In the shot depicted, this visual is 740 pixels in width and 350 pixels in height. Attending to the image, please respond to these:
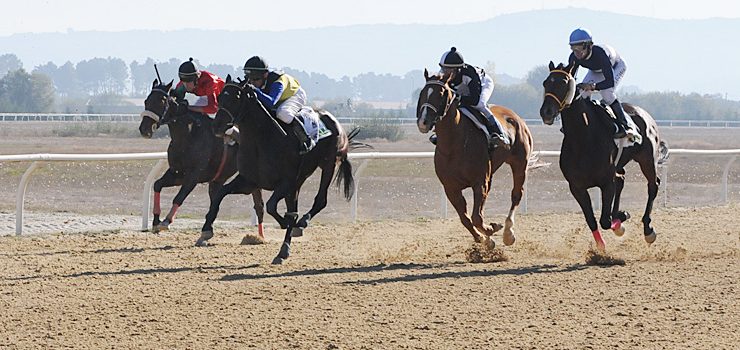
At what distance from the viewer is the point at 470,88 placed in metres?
11.2

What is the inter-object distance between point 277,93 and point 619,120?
3.00m

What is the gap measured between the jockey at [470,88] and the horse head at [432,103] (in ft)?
2.01

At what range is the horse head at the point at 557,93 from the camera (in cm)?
1040

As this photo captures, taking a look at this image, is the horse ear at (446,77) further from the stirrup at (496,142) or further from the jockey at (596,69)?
the jockey at (596,69)

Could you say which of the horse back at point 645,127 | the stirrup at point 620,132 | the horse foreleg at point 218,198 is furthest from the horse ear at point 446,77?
the horse back at point 645,127

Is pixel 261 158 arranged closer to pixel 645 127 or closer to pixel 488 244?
pixel 488 244

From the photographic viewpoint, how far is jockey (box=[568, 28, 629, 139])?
36.0ft

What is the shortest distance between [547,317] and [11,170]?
53.6 ft

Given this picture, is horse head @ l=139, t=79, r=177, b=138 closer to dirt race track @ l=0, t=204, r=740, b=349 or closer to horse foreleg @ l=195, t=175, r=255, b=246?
dirt race track @ l=0, t=204, r=740, b=349

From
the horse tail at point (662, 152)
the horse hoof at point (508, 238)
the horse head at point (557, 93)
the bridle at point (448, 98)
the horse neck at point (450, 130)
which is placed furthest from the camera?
the horse tail at point (662, 152)

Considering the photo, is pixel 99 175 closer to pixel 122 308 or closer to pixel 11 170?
pixel 11 170

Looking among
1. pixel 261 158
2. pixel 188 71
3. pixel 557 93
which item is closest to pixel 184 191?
pixel 188 71

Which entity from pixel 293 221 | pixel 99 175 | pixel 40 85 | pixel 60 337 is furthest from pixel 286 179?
pixel 40 85

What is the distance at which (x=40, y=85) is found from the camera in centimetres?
8950
